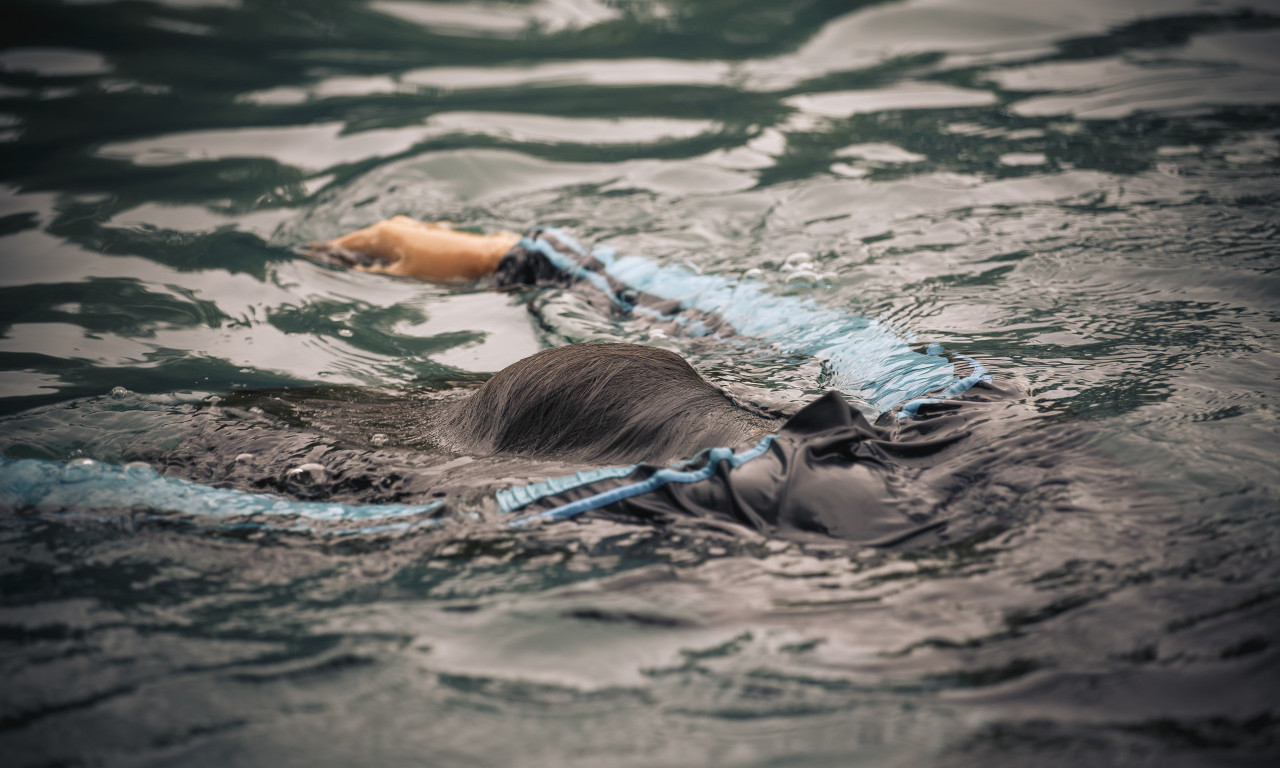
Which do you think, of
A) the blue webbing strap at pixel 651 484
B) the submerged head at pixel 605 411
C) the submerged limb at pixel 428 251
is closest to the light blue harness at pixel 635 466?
the blue webbing strap at pixel 651 484

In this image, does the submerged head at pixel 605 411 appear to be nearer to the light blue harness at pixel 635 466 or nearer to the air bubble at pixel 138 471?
the light blue harness at pixel 635 466

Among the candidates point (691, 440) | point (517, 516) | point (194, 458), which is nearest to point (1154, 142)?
point (691, 440)

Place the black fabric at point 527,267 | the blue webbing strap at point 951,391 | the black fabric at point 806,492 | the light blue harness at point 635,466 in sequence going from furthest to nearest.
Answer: the black fabric at point 527,267 → the blue webbing strap at point 951,391 → the light blue harness at point 635,466 → the black fabric at point 806,492

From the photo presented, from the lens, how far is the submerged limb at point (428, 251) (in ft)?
16.3

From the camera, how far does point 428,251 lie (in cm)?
497

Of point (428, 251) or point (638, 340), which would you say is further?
point (428, 251)

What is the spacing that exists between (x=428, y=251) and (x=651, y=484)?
2900mm

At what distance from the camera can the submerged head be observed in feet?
9.05

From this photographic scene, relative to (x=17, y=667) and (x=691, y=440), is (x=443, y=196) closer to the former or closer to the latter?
(x=691, y=440)

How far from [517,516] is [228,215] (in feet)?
14.4

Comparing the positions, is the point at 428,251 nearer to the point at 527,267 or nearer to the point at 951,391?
the point at 527,267

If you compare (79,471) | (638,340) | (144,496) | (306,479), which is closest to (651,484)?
(306,479)

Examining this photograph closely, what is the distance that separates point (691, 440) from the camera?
272 cm

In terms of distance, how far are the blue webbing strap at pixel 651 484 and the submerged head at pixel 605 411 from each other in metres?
0.22
